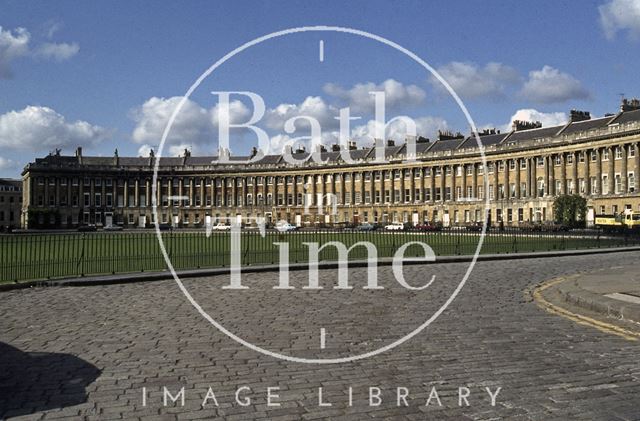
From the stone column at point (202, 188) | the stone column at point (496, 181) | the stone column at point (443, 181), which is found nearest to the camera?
the stone column at point (496, 181)

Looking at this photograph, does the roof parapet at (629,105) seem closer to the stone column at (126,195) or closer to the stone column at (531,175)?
the stone column at (531,175)

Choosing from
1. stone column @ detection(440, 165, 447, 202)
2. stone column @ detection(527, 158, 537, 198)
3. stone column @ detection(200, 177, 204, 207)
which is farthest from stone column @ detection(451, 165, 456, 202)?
stone column @ detection(200, 177, 204, 207)

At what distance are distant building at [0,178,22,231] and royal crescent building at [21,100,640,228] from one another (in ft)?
118

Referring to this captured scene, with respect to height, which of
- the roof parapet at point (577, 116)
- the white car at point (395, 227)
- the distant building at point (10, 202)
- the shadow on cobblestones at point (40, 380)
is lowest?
the shadow on cobblestones at point (40, 380)

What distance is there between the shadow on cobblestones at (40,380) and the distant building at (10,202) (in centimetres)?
16371

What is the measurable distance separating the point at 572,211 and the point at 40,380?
230 ft

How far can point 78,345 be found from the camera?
9.12m

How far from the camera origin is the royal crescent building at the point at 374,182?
251ft

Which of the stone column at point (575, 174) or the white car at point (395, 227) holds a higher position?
the stone column at point (575, 174)

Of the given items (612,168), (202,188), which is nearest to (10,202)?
(202,188)

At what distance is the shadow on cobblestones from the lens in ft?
20.2

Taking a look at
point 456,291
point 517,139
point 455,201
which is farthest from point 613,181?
point 456,291

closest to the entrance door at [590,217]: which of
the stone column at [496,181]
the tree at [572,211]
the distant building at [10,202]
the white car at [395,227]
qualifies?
the tree at [572,211]

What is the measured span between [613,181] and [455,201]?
83.7 ft
